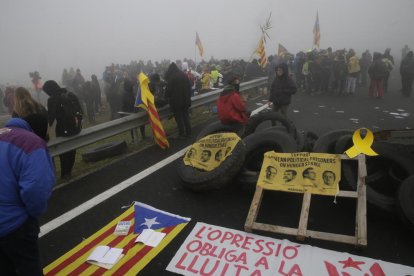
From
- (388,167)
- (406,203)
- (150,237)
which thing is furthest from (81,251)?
(388,167)

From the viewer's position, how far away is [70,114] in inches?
241

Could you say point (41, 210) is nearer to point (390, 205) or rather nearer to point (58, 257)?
point (58, 257)

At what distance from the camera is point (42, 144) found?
271 cm

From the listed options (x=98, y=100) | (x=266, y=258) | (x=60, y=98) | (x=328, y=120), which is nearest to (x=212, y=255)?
(x=266, y=258)

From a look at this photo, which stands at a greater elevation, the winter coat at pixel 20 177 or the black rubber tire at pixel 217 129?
the winter coat at pixel 20 177

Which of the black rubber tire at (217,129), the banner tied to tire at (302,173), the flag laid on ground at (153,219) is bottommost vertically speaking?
the flag laid on ground at (153,219)

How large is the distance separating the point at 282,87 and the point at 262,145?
3679mm

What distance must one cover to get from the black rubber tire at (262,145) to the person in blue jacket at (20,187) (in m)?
3.13

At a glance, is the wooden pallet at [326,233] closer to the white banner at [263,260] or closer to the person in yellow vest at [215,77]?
the white banner at [263,260]

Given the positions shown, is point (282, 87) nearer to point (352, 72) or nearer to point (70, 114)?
point (70, 114)

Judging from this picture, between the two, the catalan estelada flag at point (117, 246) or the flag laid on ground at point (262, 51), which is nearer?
the catalan estelada flag at point (117, 246)

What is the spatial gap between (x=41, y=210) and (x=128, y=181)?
3.01 m

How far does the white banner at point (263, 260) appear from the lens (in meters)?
3.34

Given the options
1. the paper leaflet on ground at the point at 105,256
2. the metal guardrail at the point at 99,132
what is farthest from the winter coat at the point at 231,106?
the paper leaflet on ground at the point at 105,256
